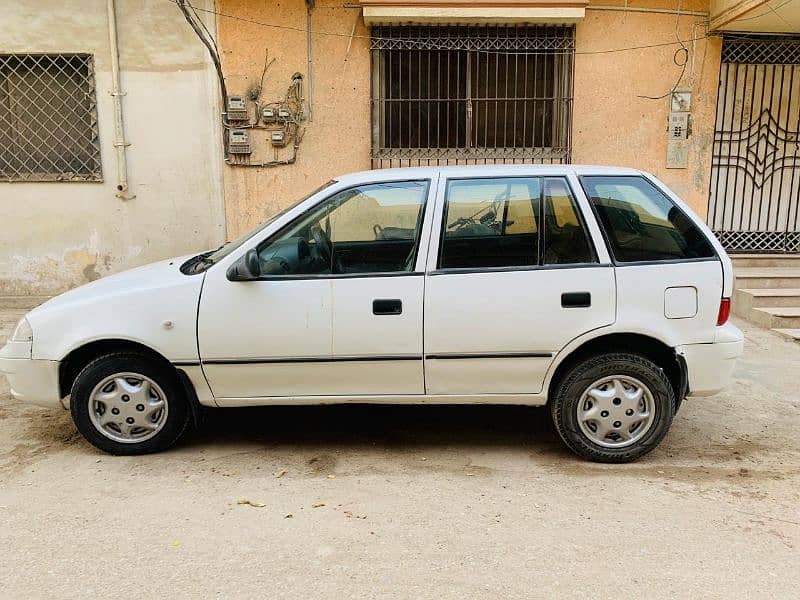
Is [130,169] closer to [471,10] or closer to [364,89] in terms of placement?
[364,89]

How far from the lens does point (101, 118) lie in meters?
7.72

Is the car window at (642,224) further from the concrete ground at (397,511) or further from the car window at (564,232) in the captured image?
the concrete ground at (397,511)

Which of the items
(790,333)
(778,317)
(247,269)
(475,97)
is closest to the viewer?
(247,269)

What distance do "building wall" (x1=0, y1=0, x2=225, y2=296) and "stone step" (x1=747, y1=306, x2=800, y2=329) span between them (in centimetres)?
604

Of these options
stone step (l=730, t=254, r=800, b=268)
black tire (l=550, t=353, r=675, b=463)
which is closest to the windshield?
black tire (l=550, t=353, r=675, b=463)

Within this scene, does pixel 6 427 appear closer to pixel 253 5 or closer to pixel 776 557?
pixel 776 557

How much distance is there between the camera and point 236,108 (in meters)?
7.62

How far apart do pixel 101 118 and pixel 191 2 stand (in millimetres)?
1653

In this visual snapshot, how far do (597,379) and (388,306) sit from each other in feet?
4.12

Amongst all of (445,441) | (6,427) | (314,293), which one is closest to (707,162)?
(445,441)

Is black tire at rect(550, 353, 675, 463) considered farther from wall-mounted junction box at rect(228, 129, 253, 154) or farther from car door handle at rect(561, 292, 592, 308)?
wall-mounted junction box at rect(228, 129, 253, 154)

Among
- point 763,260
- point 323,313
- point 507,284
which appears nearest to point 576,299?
point 507,284

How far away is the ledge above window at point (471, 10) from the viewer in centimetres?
734

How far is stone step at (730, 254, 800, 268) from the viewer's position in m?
8.16
